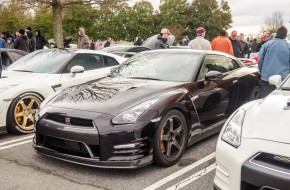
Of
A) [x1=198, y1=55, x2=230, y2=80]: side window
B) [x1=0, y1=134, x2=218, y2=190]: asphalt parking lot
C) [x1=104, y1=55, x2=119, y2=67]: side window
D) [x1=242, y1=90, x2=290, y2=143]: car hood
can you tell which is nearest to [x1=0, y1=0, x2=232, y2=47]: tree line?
[x1=104, y1=55, x2=119, y2=67]: side window

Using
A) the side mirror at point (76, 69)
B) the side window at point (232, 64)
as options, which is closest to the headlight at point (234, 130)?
the side window at point (232, 64)

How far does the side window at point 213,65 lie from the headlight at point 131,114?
1.22 m

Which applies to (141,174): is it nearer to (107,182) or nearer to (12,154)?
(107,182)

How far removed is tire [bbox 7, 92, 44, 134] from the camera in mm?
5457

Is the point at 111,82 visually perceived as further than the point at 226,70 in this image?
No

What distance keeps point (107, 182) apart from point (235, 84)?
8.98ft

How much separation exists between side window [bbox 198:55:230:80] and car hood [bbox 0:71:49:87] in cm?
269

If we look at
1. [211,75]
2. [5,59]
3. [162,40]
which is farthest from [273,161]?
[162,40]

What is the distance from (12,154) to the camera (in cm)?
470

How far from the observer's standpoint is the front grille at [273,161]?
2.49 metres

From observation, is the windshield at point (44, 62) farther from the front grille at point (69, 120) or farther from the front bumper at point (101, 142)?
the front bumper at point (101, 142)

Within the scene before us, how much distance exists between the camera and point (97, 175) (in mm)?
3916

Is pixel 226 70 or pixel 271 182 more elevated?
pixel 226 70

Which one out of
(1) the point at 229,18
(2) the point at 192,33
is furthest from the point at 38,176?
(1) the point at 229,18
